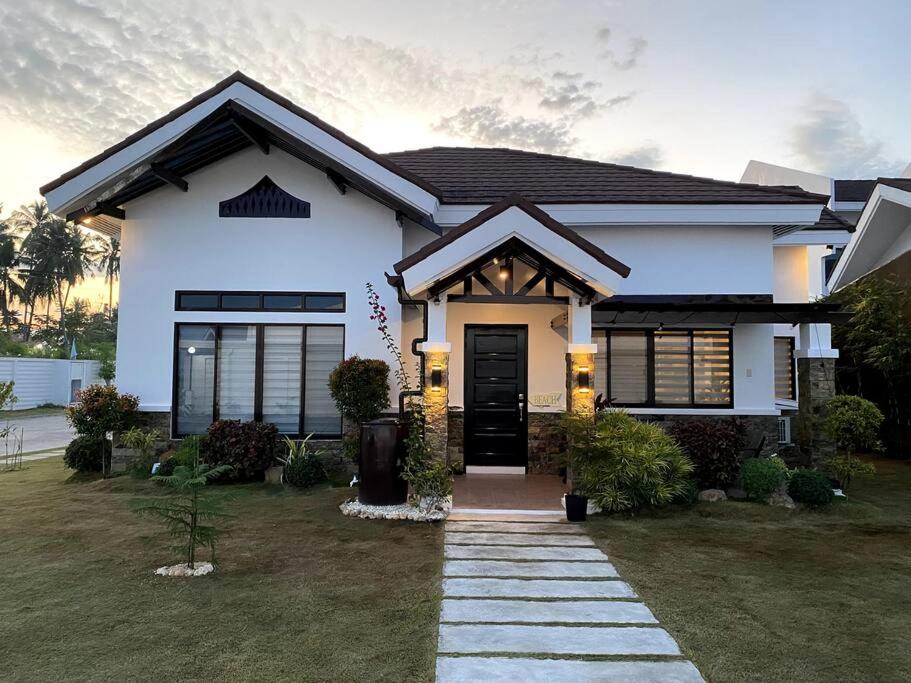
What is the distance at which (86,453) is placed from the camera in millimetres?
8688

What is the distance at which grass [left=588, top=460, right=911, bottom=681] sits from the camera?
338cm

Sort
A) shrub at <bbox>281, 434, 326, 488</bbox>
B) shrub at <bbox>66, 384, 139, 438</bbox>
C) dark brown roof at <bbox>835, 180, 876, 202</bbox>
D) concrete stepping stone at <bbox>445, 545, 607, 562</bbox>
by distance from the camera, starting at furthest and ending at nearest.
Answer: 1. dark brown roof at <bbox>835, 180, 876, 202</bbox>
2. shrub at <bbox>66, 384, 139, 438</bbox>
3. shrub at <bbox>281, 434, 326, 488</bbox>
4. concrete stepping stone at <bbox>445, 545, 607, 562</bbox>

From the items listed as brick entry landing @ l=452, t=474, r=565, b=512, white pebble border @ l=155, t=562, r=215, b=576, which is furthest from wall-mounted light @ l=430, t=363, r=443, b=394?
white pebble border @ l=155, t=562, r=215, b=576

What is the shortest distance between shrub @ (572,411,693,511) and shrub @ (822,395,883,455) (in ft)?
9.13

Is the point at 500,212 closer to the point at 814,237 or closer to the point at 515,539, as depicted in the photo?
the point at 515,539

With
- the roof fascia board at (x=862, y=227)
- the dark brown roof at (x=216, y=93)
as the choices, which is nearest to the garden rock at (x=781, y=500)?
the roof fascia board at (x=862, y=227)

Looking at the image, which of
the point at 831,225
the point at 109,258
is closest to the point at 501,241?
the point at 831,225

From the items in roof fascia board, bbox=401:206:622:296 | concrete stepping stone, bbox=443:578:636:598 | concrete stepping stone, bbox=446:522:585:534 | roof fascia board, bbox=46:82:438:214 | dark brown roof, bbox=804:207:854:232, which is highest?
roof fascia board, bbox=46:82:438:214

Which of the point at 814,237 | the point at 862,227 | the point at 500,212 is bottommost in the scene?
the point at 500,212

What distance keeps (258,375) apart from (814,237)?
941cm

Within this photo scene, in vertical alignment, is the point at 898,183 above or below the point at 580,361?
above

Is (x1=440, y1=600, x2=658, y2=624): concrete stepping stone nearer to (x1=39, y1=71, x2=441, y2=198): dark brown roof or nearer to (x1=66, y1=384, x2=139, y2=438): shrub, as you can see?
(x1=39, y1=71, x2=441, y2=198): dark brown roof

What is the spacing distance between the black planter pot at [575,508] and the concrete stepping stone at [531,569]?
1.37 m

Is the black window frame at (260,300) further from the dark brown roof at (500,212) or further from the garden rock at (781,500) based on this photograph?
the garden rock at (781,500)
